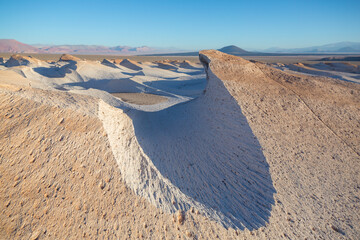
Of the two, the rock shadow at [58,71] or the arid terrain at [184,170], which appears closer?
the arid terrain at [184,170]

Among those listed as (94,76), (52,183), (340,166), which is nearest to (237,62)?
(340,166)

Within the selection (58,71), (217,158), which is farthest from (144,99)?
(58,71)

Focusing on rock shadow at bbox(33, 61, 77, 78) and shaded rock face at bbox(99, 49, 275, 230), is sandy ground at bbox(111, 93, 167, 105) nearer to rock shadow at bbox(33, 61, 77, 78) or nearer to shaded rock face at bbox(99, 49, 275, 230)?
shaded rock face at bbox(99, 49, 275, 230)

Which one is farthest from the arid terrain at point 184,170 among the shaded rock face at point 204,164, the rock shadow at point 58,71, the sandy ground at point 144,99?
the rock shadow at point 58,71

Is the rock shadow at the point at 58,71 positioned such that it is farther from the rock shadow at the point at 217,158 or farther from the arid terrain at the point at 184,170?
the arid terrain at the point at 184,170

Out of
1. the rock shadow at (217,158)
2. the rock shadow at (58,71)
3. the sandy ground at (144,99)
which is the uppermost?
the rock shadow at (217,158)

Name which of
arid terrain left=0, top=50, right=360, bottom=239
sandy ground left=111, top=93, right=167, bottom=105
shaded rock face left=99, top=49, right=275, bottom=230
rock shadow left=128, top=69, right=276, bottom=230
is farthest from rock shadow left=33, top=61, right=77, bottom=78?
arid terrain left=0, top=50, right=360, bottom=239
